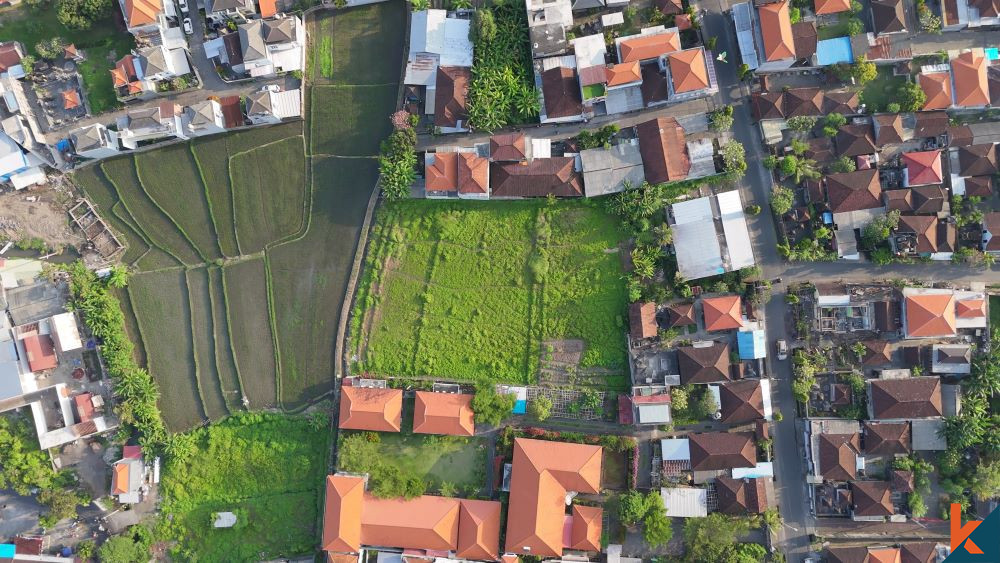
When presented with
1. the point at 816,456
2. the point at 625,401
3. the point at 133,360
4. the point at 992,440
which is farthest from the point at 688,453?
the point at 133,360

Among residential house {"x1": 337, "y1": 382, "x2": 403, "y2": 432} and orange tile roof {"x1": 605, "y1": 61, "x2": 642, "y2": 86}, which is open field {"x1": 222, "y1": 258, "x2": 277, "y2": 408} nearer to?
residential house {"x1": 337, "y1": 382, "x2": 403, "y2": 432}

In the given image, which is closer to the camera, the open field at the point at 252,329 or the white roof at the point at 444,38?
the white roof at the point at 444,38

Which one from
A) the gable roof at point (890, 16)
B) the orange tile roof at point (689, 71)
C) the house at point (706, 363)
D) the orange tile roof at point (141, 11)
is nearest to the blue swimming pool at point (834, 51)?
the gable roof at point (890, 16)

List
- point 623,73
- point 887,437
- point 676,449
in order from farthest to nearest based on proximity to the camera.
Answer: point 676,449
point 623,73
point 887,437

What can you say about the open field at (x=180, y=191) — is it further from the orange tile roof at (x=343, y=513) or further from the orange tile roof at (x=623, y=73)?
the orange tile roof at (x=623, y=73)

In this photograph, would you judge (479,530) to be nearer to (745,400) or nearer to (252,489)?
(252,489)

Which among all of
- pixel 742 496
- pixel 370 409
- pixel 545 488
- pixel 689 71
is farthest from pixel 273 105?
pixel 742 496

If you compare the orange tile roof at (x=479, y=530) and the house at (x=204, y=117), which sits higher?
the house at (x=204, y=117)

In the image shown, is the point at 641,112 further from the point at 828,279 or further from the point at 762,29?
the point at 828,279
